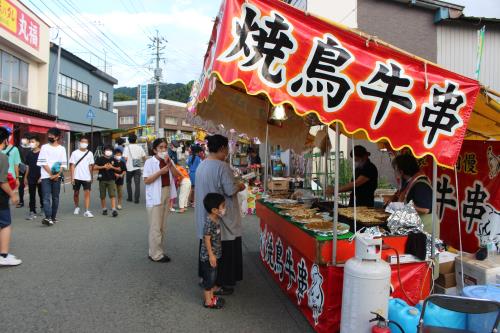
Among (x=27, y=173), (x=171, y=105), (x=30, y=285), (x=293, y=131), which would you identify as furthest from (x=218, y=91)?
(x=171, y=105)

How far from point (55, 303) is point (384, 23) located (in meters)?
15.3

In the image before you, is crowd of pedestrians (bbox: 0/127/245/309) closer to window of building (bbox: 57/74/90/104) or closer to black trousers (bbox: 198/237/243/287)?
black trousers (bbox: 198/237/243/287)

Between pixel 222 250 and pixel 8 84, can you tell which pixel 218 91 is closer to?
pixel 222 250

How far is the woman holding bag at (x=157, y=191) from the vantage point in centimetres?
597

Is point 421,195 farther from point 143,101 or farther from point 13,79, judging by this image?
point 143,101

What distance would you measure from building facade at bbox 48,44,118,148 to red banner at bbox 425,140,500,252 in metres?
21.2

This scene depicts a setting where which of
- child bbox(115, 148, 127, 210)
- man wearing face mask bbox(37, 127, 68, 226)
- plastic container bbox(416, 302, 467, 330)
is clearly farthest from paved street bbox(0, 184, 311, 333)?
child bbox(115, 148, 127, 210)

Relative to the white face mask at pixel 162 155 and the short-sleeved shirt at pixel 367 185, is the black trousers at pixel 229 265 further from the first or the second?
the short-sleeved shirt at pixel 367 185

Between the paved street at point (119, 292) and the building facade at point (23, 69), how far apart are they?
11.8 meters

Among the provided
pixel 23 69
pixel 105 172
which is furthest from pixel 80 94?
pixel 105 172

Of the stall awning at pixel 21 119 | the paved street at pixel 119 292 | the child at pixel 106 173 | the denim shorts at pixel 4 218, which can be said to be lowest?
the paved street at pixel 119 292

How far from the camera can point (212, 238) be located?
4305 millimetres

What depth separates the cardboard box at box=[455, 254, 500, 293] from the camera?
154 inches

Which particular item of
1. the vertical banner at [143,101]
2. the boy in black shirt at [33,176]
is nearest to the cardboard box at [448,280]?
the boy in black shirt at [33,176]
